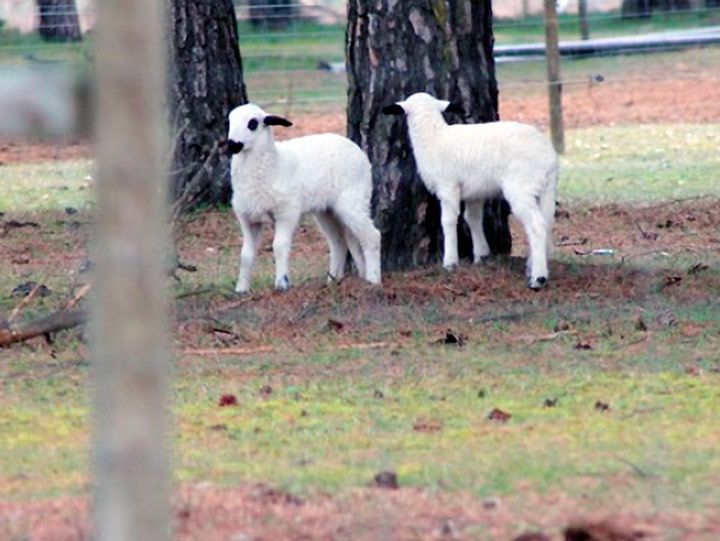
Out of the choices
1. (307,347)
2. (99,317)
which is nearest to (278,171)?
(307,347)

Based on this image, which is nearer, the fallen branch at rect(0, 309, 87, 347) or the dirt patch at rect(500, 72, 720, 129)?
the fallen branch at rect(0, 309, 87, 347)

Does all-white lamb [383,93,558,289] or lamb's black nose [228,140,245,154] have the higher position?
lamb's black nose [228,140,245,154]

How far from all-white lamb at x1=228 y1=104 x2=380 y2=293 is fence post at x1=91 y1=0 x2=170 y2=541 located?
22.4 ft

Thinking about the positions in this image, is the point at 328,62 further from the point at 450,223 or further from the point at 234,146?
the point at 234,146

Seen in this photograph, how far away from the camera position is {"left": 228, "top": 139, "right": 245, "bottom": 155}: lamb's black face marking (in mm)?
10039

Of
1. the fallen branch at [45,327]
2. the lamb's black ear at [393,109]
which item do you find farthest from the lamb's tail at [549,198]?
the fallen branch at [45,327]

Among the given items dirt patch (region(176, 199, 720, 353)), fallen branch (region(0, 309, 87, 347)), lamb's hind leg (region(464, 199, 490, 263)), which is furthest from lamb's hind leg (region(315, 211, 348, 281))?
fallen branch (region(0, 309, 87, 347))

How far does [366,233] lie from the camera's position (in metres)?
10.3

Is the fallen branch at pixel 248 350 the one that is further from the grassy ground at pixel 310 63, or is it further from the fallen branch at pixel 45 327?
the grassy ground at pixel 310 63

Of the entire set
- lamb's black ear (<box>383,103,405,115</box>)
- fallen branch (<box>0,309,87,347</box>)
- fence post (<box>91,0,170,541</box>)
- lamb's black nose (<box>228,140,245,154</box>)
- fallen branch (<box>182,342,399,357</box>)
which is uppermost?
fence post (<box>91,0,170,541</box>)

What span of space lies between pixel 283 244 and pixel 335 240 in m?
0.69

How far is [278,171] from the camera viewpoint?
1015cm

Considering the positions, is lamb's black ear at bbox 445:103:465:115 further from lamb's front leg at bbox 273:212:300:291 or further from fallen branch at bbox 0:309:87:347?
fallen branch at bbox 0:309:87:347

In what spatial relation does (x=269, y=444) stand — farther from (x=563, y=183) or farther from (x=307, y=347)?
(x=563, y=183)
